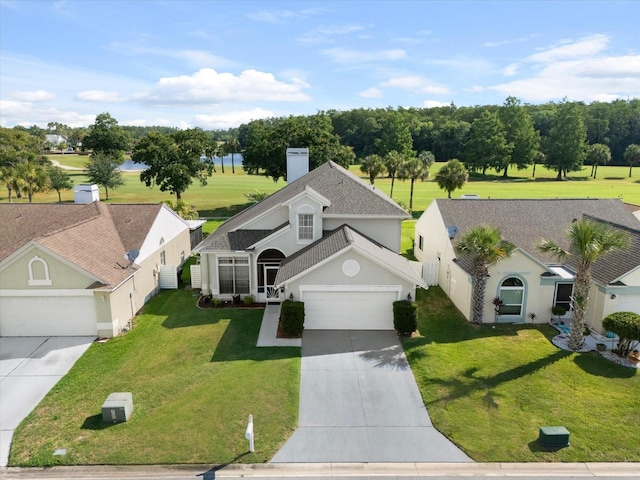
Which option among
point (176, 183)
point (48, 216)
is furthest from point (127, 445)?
point (176, 183)

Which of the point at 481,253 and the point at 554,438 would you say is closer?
the point at 554,438

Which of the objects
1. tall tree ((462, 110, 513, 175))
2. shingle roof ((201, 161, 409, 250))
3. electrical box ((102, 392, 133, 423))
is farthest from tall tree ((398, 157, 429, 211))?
tall tree ((462, 110, 513, 175))

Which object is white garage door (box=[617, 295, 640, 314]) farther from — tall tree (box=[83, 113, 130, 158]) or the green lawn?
tall tree (box=[83, 113, 130, 158])

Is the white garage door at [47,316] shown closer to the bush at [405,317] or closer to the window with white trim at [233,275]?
the window with white trim at [233,275]

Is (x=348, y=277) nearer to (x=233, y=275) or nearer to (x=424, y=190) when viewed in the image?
(x=233, y=275)

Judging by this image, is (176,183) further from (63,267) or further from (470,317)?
(470,317)

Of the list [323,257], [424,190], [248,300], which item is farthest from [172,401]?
[424,190]

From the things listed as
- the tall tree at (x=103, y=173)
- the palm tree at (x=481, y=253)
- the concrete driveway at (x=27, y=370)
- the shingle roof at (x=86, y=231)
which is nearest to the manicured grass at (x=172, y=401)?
the concrete driveway at (x=27, y=370)
